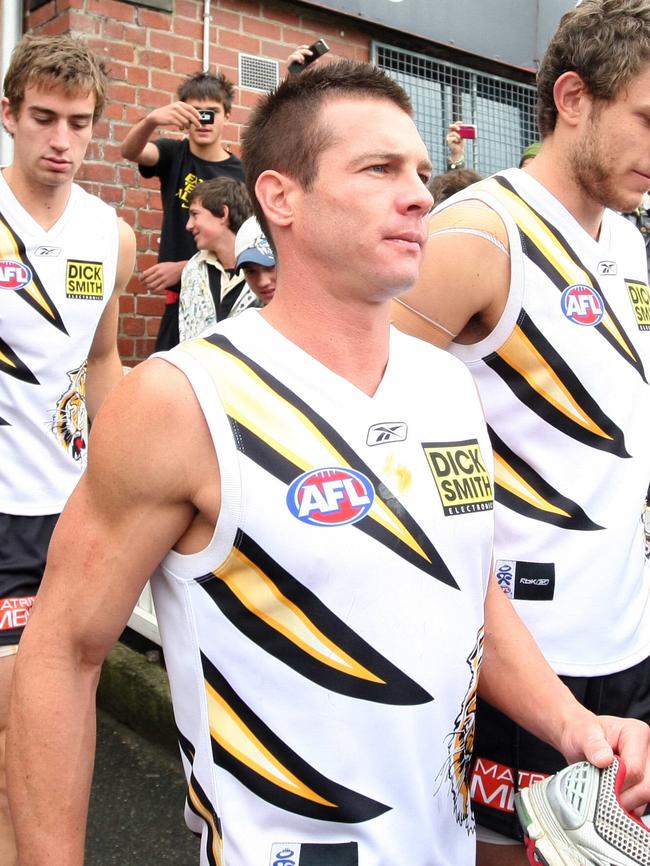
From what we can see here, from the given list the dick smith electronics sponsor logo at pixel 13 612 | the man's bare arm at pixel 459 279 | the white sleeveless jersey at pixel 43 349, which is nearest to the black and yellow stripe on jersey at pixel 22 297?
the white sleeveless jersey at pixel 43 349

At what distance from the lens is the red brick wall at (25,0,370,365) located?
6.18 metres

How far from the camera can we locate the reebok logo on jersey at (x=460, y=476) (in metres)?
1.73

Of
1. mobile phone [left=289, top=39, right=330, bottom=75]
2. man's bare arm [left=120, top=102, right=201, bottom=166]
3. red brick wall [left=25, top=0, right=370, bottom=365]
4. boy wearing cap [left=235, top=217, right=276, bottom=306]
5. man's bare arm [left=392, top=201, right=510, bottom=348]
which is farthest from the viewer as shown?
red brick wall [left=25, top=0, right=370, bottom=365]

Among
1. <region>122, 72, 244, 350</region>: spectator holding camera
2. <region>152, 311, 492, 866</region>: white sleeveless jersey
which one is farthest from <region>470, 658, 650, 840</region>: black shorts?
<region>122, 72, 244, 350</region>: spectator holding camera

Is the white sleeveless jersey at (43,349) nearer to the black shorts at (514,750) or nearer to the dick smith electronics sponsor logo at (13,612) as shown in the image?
the dick smith electronics sponsor logo at (13,612)

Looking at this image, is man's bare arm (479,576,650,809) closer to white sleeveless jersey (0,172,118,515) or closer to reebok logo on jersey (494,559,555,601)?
reebok logo on jersey (494,559,555,601)

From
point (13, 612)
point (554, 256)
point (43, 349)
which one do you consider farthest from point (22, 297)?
point (554, 256)

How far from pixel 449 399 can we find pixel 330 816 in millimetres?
749

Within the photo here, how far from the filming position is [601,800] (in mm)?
1544

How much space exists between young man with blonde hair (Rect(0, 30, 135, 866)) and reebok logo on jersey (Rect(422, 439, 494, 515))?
196 cm

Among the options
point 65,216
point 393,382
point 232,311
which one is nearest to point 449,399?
point 393,382

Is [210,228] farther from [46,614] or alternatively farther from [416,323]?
[46,614]

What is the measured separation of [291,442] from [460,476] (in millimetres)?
335

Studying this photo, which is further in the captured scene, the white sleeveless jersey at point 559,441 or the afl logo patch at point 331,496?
the white sleeveless jersey at point 559,441
